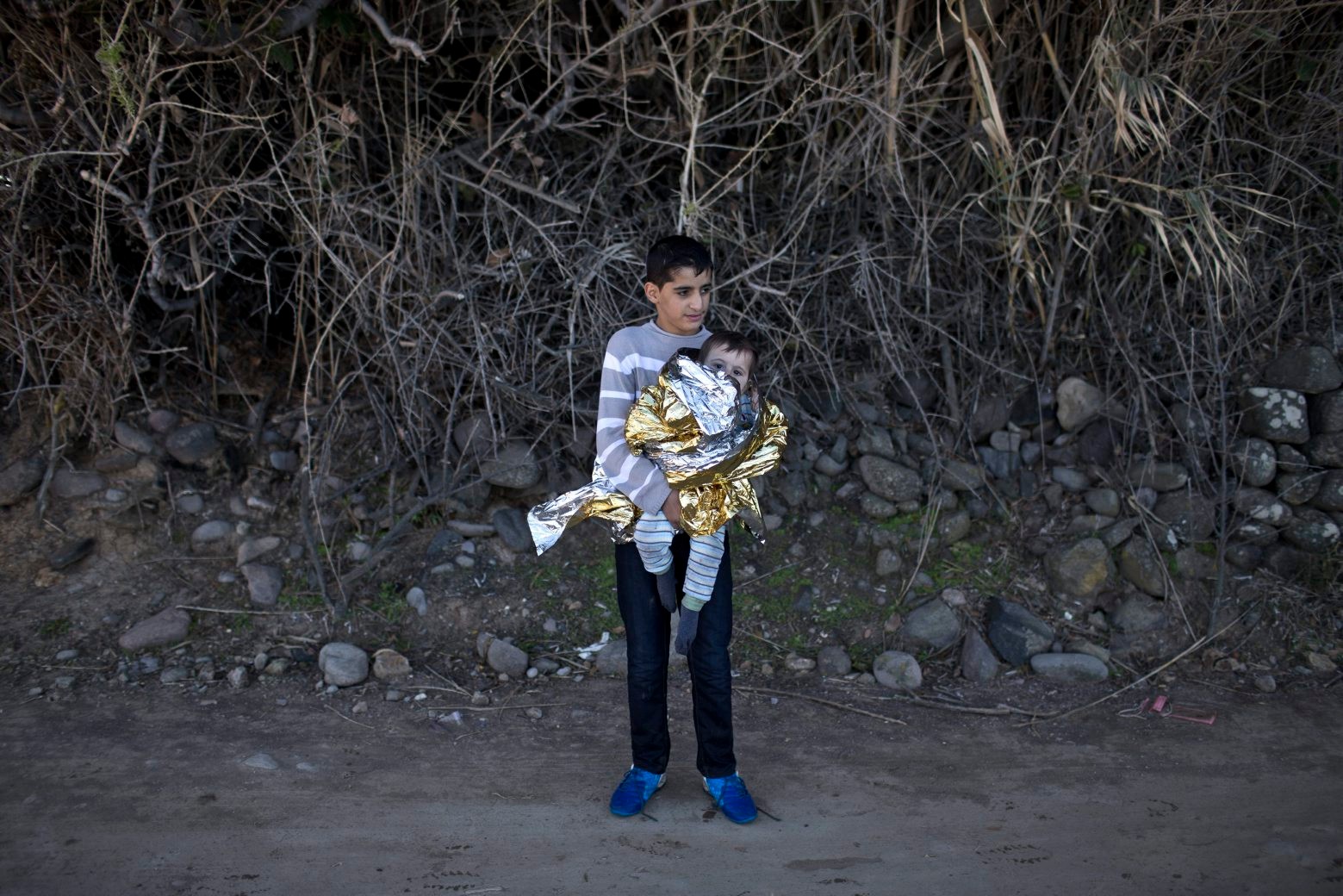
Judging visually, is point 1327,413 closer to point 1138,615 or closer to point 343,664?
point 1138,615

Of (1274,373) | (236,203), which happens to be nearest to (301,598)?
(236,203)

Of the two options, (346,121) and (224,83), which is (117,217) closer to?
(224,83)

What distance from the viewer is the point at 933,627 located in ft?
12.5

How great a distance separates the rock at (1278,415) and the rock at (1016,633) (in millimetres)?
1387

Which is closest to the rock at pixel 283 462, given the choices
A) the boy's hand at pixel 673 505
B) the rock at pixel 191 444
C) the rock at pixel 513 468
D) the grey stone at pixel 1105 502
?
the rock at pixel 191 444

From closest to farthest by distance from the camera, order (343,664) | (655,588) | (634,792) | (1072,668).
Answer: (655,588)
(634,792)
(343,664)
(1072,668)

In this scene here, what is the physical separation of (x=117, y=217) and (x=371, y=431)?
1.44 metres

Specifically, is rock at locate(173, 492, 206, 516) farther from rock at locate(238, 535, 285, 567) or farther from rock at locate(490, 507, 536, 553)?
rock at locate(490, 507, 536, 553)

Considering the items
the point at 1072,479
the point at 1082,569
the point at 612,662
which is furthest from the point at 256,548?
the point at 1072,479

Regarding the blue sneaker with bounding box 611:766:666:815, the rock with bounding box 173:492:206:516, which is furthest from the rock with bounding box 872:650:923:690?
the rock with bounding box 173:492:206:516

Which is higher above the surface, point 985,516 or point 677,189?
point 677,189

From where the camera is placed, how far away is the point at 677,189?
434 cm

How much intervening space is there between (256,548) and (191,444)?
65cm

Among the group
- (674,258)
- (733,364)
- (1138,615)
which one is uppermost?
(674,258)
